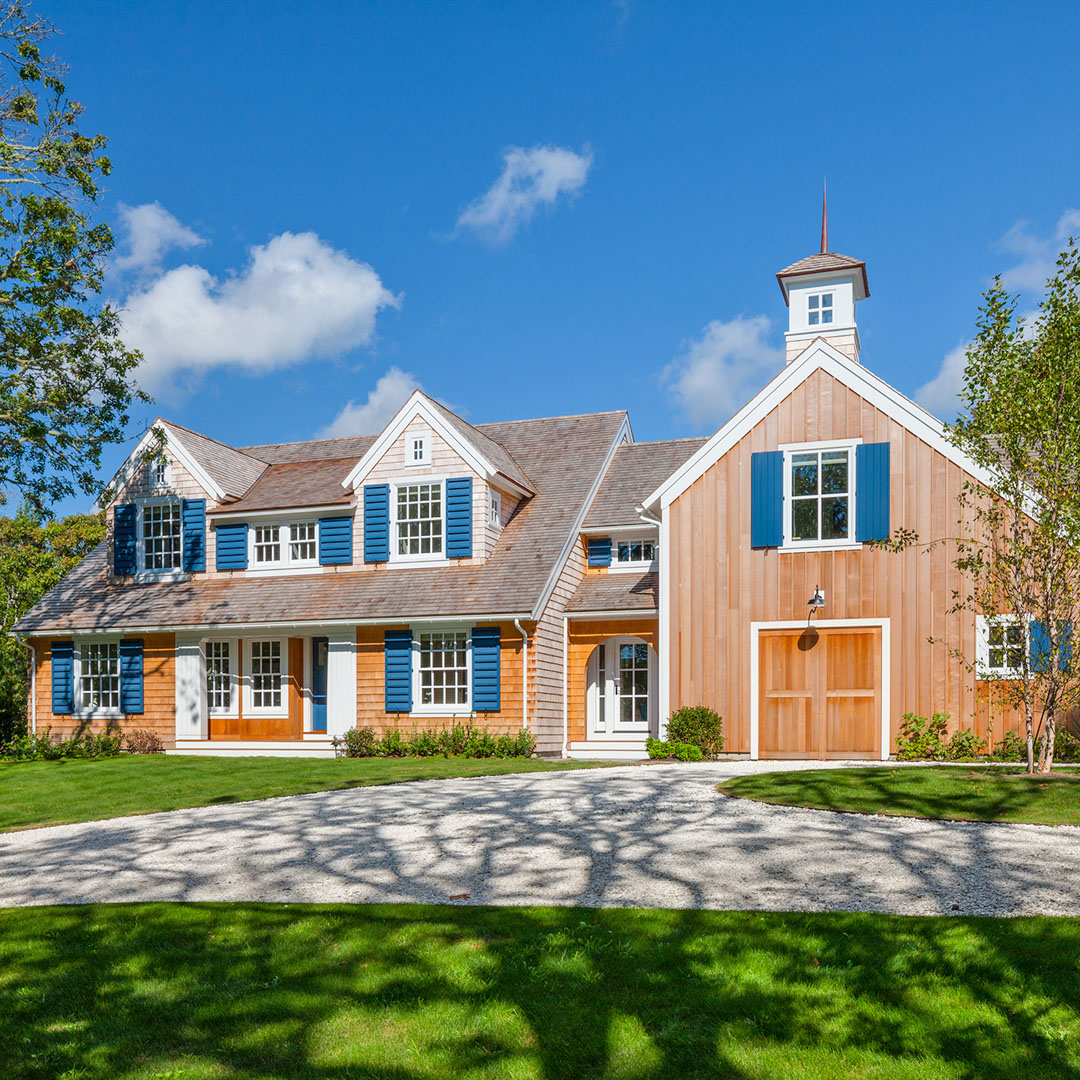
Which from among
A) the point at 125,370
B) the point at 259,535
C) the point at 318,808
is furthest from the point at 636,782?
the point at 125,370

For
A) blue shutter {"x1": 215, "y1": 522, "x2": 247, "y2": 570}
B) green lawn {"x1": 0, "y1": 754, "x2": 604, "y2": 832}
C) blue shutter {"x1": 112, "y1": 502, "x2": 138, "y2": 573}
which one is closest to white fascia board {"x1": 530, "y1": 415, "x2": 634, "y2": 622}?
green lawn {"x1": 0, "y1": 754, "x2": 604, "y2": 832}

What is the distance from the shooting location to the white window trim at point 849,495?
1728 cm

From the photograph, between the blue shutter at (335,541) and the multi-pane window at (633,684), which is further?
the blue shutter at (335,541)

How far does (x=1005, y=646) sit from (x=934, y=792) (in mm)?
3819

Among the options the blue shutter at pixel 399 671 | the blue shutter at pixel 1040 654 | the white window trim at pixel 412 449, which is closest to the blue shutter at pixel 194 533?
the white window trim at pixel 412 449

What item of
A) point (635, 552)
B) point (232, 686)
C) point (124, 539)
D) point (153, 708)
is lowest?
point (153, 708)

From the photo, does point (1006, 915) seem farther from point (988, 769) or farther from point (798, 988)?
point (988, 769)

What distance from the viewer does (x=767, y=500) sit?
1770 cm

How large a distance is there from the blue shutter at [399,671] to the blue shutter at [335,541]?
267 centimetres

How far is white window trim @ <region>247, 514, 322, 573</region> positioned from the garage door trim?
9.87 meters

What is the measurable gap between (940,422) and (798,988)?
13630 mm

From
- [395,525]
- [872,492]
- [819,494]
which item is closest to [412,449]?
[395,525]

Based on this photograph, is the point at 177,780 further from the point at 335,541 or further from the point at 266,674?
the point at 266,674

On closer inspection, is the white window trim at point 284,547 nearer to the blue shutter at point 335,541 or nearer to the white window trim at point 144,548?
the blue shutter at point 335,541
